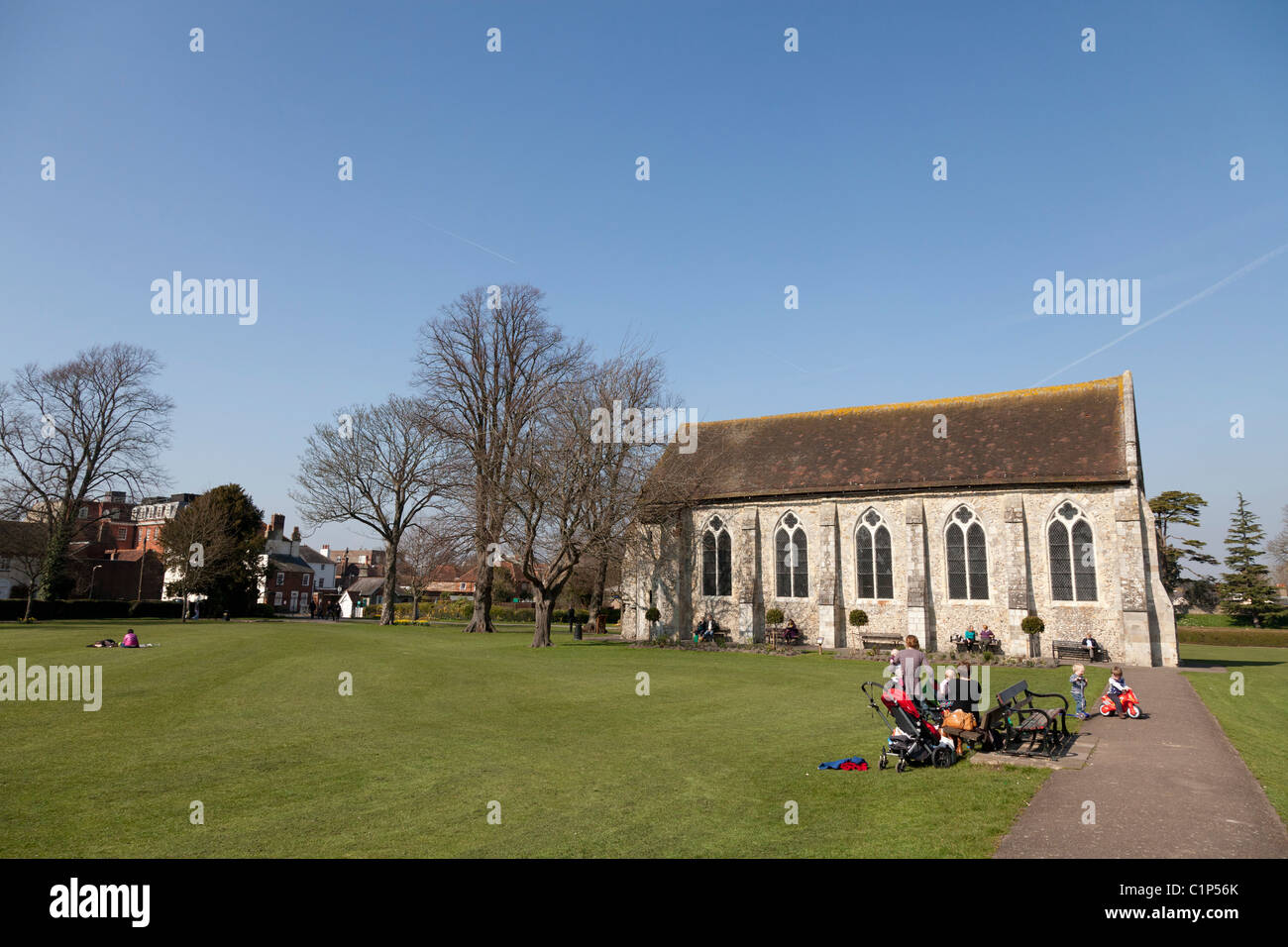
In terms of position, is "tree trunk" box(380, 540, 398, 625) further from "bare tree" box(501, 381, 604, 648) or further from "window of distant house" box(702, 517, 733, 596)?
"window of distant house" box(702, 517, 733, 596)

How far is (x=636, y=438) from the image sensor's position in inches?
Result: 1351

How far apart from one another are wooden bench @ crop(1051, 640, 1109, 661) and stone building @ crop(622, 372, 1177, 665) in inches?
20.4

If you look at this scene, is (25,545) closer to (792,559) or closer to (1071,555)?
(792,559)

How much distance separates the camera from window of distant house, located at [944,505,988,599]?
3145 cm

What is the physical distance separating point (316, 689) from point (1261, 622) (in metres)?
69.3

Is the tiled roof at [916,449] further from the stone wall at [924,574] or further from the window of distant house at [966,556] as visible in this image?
the window of distant house at [966,556]

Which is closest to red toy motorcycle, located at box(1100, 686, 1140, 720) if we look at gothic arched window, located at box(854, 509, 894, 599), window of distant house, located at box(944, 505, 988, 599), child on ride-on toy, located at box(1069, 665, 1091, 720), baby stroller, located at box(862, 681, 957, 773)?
child on ride-on toy, located at box(1069, 665, 1091, 720)

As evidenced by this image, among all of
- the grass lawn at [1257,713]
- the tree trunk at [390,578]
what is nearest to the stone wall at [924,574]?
the grass lawn at [1257,713]

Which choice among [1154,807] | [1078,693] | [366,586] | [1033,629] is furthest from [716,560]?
[366,586]

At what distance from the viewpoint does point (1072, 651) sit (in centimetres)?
2870

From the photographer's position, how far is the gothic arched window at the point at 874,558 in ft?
110

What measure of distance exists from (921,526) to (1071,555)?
5.94 m
